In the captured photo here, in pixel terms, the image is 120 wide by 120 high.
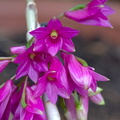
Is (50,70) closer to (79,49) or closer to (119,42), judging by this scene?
(79,49)

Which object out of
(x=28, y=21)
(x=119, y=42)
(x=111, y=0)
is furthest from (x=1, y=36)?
(x=28, y=21)

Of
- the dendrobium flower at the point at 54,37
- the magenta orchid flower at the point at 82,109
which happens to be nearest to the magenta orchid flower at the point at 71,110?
the magenta orchid flower at the point at 82,109

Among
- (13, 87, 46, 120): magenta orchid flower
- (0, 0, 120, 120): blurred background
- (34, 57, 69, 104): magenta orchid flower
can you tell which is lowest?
(0, 0, 120, 120): blurred background

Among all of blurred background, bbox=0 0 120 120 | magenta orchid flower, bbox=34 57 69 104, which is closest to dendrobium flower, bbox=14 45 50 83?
magenta orchid flower, bbox=34 57 69 104

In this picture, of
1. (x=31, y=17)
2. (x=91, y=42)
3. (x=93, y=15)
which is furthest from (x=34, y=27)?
(x=91, y=42)

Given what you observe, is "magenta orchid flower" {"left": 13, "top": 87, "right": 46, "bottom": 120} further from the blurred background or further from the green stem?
the blurred background

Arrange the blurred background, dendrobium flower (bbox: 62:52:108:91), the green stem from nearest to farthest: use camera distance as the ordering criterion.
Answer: dendrobium flower (bbox: 62:52:108:91) < the green stem < the blurred background

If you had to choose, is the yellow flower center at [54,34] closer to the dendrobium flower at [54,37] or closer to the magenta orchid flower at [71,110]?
the dendrobium flower at [54,37]
